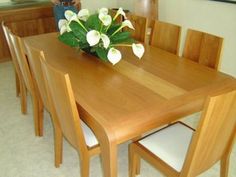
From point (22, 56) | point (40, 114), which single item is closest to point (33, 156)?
point (40, 114)

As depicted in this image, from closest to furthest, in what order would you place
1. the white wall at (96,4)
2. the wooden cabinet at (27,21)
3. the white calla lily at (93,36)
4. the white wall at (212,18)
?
the white calla lily at (93,36)
the white wall at (212,18)
the wooden cabinet at (27,21)
the white wall at (96,4)

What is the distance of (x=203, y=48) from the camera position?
1.85 metres

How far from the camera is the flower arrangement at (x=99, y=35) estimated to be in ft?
5.61

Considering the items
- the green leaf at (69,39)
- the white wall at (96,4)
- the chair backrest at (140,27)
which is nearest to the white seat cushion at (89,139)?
the green leaf at (69,39)

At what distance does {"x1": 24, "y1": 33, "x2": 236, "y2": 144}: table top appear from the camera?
1.27 m

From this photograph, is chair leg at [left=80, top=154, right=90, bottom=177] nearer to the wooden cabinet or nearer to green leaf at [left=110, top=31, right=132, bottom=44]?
green leaf at [left=110, top=31, right=132, bottom=44]

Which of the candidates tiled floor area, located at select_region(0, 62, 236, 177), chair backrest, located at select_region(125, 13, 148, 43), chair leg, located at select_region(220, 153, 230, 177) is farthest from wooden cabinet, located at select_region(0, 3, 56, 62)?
chair leg, located at select_region(220, 153, 230, 177)

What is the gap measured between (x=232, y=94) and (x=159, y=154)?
1.83 ft

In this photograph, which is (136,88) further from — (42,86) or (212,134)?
(42,86)

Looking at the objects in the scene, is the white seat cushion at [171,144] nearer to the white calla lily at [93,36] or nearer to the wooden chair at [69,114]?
the wooden chair at [69,114]

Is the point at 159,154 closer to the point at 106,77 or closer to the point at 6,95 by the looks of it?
the point at 106,77

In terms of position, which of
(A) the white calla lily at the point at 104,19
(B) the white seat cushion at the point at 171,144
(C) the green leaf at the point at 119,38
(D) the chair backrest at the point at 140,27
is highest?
(A) the white calla lily at the point at 104,19

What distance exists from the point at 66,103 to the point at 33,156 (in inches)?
36.6

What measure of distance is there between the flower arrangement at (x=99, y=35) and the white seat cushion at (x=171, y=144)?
20.8 inches
